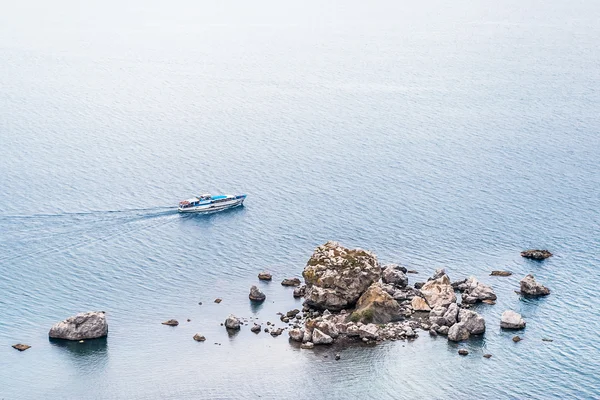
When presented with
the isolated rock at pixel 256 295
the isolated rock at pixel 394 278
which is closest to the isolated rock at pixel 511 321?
the isolated rock at pixel 394 278

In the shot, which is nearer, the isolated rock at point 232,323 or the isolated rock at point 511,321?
the isolated rock at point 511,321

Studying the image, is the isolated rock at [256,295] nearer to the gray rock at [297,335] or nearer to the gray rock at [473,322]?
the gray rock at [297,335]

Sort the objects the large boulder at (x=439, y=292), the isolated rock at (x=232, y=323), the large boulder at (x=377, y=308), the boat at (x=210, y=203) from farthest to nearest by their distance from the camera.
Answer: the boat at (x=210, y=203) → the large boulder at (x=439, y=292) → the isolated rock at (x=232, y=323) → the large boulder at (x=377, y=308)

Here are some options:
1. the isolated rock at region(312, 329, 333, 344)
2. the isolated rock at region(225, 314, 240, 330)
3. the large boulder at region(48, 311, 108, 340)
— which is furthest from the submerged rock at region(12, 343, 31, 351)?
the isolated rock at region(312, 329, 333, 344)

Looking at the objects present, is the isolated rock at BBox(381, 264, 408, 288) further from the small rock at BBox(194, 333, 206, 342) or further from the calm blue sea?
the small rock at BBox(194, 333, 206, 342)

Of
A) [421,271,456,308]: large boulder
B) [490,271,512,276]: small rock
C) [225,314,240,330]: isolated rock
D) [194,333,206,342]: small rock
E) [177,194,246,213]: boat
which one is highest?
[177,194,246,213]: boat

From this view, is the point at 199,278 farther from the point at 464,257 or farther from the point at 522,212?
the point at 522,212

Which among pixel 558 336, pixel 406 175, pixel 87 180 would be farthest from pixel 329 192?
pixel 558 336

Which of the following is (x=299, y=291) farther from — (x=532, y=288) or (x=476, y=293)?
(x=532, y=288)
